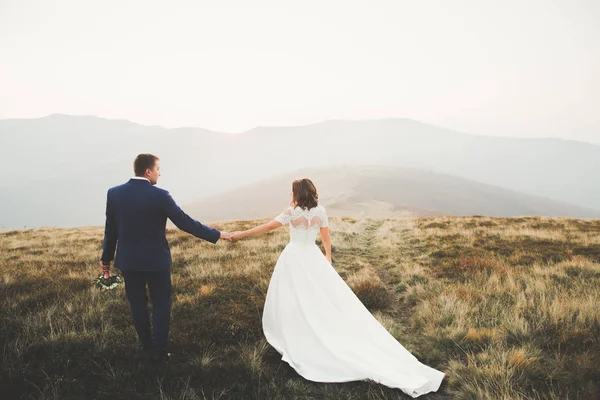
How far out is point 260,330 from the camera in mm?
5770

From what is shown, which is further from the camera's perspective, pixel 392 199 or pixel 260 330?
pixel 392 199

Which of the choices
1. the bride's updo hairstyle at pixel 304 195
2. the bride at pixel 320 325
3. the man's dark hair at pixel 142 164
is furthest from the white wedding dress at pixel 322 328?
the man's dark hair at pixel 142 164

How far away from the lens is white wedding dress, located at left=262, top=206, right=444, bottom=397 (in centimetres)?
436

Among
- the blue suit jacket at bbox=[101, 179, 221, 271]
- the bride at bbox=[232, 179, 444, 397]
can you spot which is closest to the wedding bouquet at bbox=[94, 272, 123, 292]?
the blue suit jacket at bbox=[101, 179, 221, 271]

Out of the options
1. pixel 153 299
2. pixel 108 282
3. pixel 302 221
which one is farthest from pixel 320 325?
pixel 108 282

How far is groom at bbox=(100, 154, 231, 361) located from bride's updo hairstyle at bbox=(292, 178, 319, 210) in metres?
1.87

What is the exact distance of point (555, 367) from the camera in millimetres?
4098

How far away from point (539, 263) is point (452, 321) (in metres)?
5.89

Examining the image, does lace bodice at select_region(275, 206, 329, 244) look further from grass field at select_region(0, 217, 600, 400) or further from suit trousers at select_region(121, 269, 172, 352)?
suit trousers at select_region(121, 269, 172, 352)

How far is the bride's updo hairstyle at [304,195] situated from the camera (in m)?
5.39

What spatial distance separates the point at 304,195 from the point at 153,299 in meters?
2.86

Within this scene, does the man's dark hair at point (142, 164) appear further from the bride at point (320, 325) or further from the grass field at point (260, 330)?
the grass field at point (260, 330)

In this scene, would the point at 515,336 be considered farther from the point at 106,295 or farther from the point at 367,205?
the point at 367,205

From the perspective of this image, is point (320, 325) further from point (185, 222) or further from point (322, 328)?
point (185, 222)
